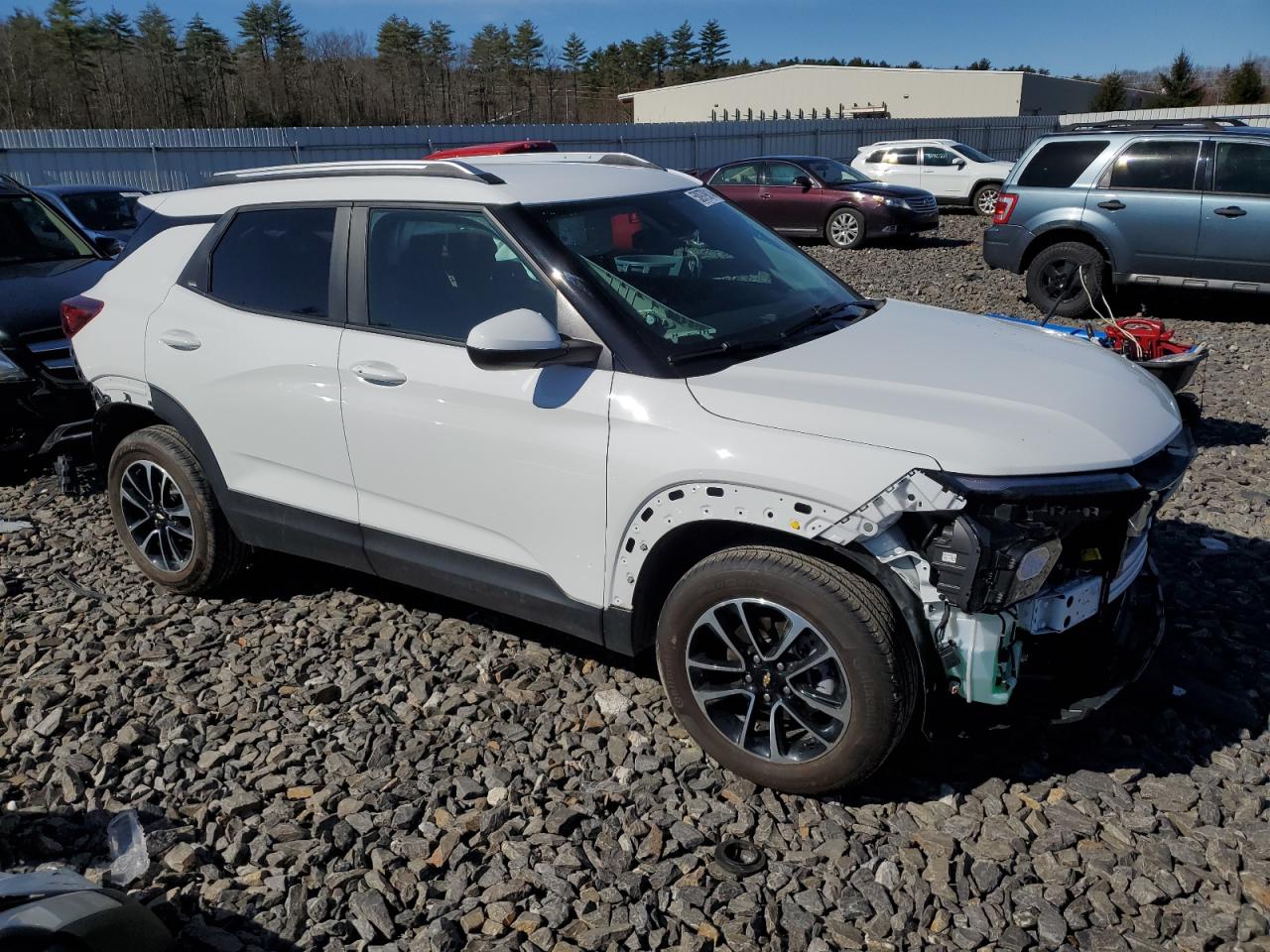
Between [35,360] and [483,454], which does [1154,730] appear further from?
[35,360]

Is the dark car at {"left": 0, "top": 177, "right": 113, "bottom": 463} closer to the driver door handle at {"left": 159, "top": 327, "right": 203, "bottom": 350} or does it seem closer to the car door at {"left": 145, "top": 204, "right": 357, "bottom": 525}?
the driver door handle at {"left": 159, "top": 327, "right": 203, "bottom": 350}

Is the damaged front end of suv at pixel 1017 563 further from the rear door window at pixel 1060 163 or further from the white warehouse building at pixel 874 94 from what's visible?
the white warehouse building at pixel 874 94

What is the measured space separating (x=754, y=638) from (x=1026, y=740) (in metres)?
Result: 1.13

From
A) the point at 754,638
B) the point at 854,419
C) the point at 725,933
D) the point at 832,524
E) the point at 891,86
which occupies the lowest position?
the point at 725,933

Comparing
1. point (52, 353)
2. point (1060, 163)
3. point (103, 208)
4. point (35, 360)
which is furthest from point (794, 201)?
point (35, 360)

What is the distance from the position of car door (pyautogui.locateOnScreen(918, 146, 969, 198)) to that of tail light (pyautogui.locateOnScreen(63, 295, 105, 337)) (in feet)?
63.9

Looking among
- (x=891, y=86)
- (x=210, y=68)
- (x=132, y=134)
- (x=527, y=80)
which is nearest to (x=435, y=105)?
(x=210, y=68)

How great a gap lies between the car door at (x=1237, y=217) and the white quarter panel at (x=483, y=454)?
9023 millimetres

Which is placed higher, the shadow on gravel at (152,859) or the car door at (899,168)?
the car door at (899,168)

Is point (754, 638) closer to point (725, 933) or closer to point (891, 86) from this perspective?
point (725, 933)

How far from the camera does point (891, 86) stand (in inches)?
2406

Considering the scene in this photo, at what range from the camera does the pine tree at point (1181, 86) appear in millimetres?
52875

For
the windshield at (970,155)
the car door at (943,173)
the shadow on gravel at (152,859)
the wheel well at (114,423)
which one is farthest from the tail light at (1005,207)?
the windshield at (970,155)

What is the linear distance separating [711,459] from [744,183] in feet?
51.8
